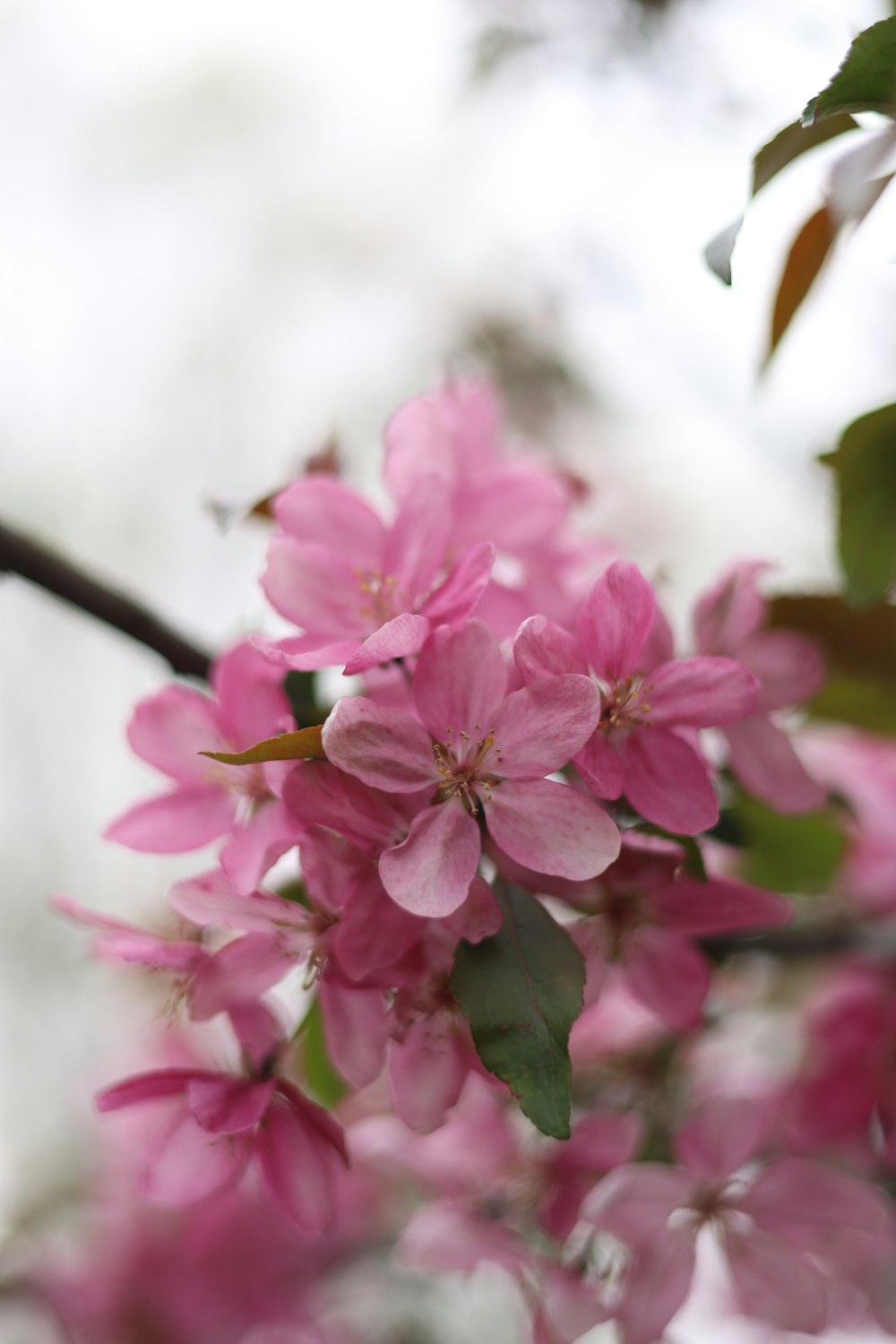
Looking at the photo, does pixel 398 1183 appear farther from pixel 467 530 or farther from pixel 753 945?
pixel 467 530

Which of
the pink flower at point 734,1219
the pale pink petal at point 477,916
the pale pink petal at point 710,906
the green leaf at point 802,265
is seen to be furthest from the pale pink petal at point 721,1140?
the green leaf at point 802,265

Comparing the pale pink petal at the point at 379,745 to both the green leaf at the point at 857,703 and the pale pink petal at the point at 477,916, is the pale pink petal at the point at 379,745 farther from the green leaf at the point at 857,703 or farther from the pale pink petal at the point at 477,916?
the green leaf at the point at 857,703

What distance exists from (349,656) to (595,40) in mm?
746

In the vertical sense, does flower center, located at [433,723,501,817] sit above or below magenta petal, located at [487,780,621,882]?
above

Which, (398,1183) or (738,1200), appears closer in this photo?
(738,1200)

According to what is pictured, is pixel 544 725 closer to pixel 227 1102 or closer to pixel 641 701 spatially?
pixel 641 701

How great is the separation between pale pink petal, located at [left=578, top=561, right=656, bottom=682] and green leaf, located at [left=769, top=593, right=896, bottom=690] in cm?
21

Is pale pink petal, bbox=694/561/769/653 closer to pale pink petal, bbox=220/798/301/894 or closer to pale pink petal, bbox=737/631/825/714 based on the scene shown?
pale pink petal, bbox=737/631/825/714

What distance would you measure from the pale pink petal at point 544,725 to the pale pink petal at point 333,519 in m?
0.13

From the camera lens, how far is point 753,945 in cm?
59

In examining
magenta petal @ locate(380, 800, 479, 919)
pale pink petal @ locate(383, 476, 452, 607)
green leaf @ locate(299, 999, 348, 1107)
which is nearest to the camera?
magenta petal @ locate(380, 800, 479, 919)

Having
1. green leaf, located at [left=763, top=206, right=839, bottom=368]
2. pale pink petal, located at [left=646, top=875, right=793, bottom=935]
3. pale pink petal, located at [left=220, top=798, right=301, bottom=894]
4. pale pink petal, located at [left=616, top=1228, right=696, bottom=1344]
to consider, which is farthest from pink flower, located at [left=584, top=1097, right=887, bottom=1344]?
green leaf, located at [left=763, top=206, right=839, bottom=368]

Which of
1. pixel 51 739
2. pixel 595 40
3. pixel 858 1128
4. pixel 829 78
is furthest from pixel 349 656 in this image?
pixel 51 739

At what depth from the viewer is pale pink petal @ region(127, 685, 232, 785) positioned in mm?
448
